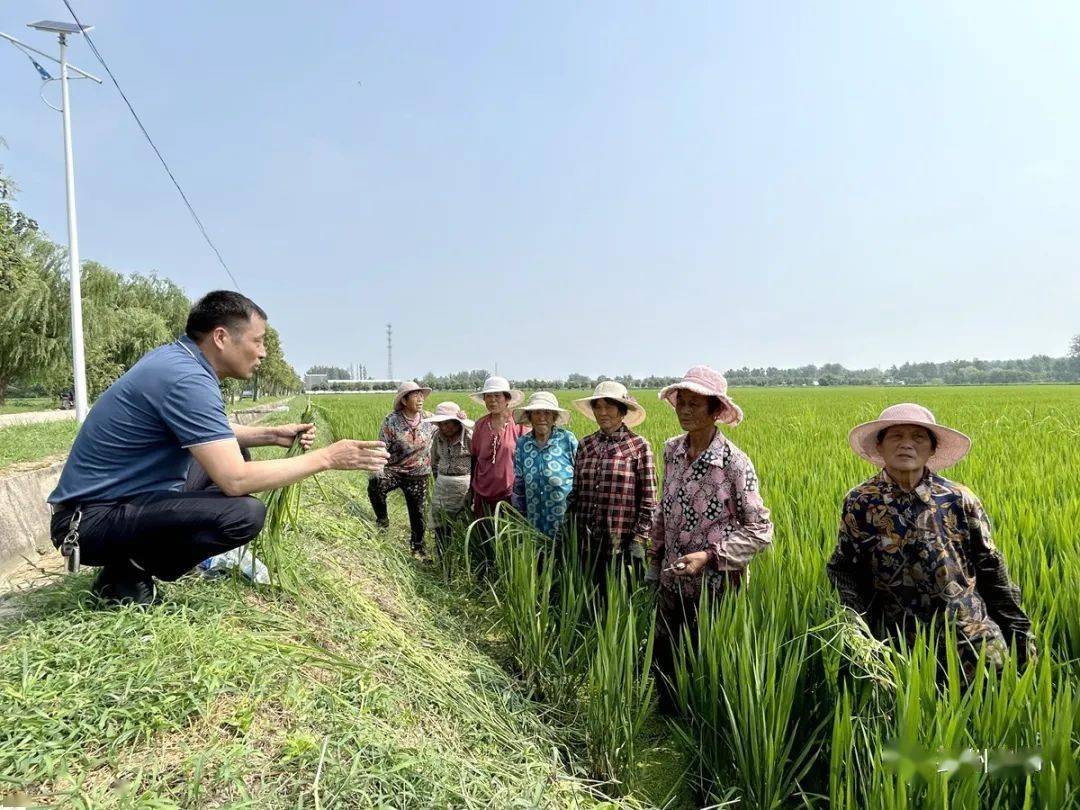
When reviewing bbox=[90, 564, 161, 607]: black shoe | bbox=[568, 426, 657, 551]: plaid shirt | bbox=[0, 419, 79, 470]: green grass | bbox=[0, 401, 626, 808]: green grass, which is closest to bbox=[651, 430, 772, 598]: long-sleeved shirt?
bbox=[568, 426, 657, 551]: plaid shirt

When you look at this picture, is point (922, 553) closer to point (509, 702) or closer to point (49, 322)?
point (509, 702)

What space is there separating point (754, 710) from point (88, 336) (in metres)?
24.0

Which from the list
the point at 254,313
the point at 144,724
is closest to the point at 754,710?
the point at 144,724

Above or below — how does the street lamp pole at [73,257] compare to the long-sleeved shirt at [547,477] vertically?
above

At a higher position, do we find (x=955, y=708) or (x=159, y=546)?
(x=159, y=546)

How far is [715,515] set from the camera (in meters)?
2.51

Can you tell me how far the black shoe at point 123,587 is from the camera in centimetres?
219

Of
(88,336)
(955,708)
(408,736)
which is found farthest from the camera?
(88,336)

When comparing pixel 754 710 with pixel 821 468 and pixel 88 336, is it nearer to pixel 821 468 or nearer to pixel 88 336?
pixel 821 468

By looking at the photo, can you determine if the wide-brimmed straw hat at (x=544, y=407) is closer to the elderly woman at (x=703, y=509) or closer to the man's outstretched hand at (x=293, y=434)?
the elderly woman at (x=703, y=509)

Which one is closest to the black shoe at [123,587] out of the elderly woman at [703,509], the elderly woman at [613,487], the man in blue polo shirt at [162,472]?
the man in blue polo shirt at [162,472]

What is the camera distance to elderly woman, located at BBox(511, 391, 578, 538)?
11.5 feet

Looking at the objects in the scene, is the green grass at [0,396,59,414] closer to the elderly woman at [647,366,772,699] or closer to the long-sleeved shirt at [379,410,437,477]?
the long-sleeved shirt at [379,410,437,477]

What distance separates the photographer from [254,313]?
8.07ft
